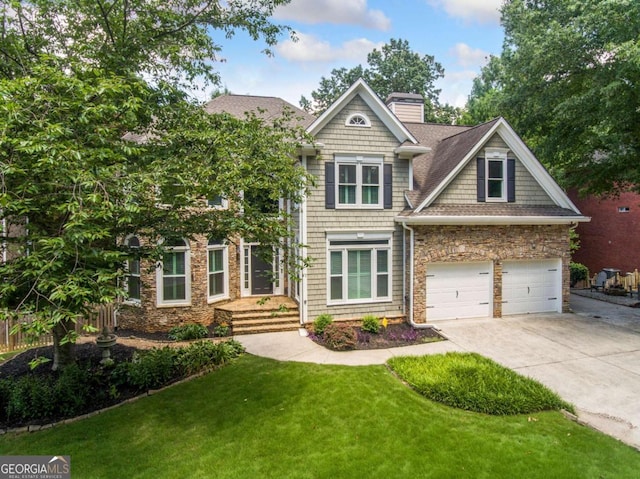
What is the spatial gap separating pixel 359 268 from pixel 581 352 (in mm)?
6138

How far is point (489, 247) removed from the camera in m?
11.7

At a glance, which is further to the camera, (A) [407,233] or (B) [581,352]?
(A) [407,233]

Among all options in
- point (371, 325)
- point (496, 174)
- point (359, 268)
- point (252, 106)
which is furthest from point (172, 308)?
point (496, 174)

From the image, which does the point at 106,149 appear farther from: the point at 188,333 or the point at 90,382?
the point at 188,333

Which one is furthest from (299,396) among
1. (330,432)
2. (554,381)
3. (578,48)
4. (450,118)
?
(450,118)

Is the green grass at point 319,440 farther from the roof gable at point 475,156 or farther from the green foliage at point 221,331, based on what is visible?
the roof gable at point 475,156

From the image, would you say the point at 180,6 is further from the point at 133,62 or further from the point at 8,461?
the point at 8,461

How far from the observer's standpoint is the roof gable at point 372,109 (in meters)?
10.9

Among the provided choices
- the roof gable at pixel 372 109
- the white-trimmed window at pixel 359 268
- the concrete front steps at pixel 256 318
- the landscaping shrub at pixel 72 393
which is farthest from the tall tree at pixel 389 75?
the landscaping shrub at pixel 72 393

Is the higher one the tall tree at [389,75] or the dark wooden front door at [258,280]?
the tall tree at [389,75]

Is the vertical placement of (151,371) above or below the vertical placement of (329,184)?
below

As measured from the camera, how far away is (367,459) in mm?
5074

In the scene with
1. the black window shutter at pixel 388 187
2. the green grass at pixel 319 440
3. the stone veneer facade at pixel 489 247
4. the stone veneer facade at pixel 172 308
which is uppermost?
the black window shutter at pixel 388 187

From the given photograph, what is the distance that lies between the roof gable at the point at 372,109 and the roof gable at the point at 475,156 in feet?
5.28
